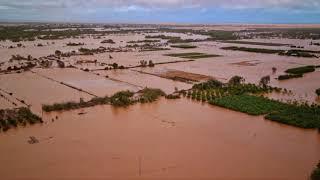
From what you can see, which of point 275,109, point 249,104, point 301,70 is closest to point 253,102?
point 249,104

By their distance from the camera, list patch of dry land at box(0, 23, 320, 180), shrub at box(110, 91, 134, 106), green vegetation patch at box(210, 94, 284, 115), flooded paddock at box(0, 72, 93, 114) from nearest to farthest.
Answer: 1. patch of dry land at box(0, 23, 320, 180)
2. green vegetation patch at box(210, 94, 284, 115)
3. shrub at box(110, 91, 134, 106)
4. flooded paddock at box(0, 72, 93, 114)

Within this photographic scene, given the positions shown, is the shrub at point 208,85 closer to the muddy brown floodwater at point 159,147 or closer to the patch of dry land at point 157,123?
the patch of dry land at point 157,123

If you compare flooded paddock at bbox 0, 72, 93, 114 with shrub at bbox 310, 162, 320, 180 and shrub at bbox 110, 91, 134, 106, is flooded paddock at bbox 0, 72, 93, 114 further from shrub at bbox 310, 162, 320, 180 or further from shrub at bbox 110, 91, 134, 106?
shrub at bbox 310, 162, 320, 180

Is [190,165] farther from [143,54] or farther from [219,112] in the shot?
[143,54]

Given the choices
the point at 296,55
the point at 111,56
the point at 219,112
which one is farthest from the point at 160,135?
the point at 296,55

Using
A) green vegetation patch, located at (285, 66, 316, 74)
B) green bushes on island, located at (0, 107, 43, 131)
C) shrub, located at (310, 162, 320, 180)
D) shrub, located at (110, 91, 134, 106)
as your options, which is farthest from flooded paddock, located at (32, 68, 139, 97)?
shrub, located at (310, 162, 320, 180)

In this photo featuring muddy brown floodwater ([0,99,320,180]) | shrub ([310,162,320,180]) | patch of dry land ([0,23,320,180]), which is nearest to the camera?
shrub ([310,162,320,180])
